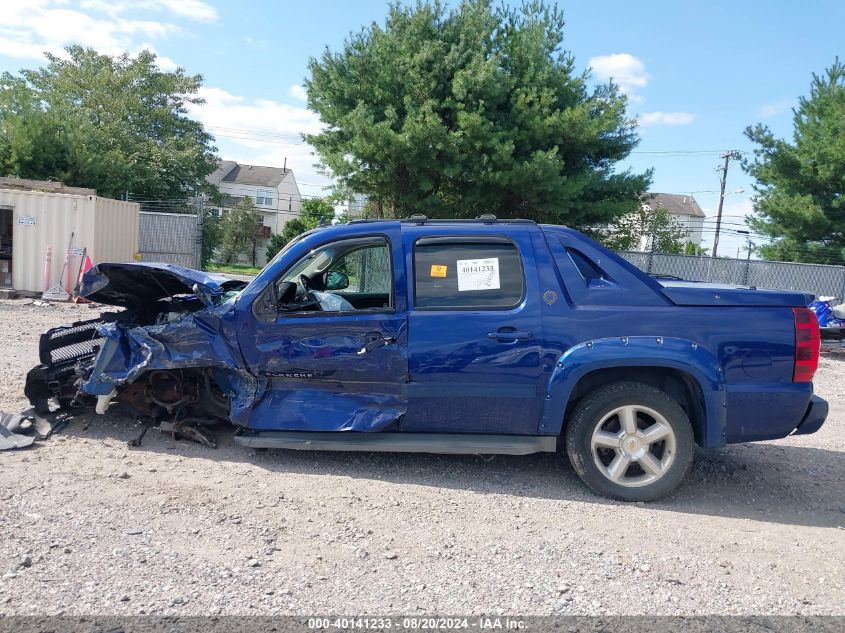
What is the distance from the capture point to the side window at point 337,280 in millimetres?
4816

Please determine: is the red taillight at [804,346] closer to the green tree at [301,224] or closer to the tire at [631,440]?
the tire at [631,440]

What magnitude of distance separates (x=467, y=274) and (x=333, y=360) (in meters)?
1.11

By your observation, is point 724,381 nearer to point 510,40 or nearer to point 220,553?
point 220,553

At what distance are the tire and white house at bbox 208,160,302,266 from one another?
58.7m

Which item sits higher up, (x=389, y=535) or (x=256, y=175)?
(x=256, y=175)

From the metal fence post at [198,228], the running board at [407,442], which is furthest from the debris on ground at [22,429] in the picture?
the metal fence post at [198,228]

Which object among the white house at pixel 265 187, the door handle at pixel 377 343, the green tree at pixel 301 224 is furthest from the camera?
the white house at pixel 265 187

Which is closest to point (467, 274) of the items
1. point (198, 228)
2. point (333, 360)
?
point (333, 360)

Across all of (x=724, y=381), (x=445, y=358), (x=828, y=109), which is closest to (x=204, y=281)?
(x=445, y=358)

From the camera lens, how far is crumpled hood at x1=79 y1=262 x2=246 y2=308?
5.22 metres

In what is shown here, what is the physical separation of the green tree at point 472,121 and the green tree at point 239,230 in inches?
1169

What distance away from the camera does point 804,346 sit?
14.4ft

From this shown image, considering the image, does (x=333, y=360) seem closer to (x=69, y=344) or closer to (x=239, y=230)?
(x=69, y=344)

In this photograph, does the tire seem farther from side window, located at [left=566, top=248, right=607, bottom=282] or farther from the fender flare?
side window, located at [left=566, top=248, right=607, bottom=282]
